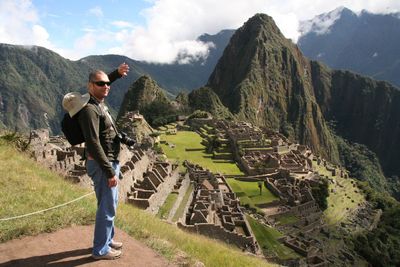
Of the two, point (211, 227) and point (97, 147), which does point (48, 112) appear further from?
point (97, 147)

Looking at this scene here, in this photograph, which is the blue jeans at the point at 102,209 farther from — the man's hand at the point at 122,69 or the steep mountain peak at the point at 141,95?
the steep mountain peak at the point at 141,95

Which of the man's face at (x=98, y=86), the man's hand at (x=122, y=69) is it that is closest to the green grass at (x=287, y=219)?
the man's hand at (x=122, y=69)

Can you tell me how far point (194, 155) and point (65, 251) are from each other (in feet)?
154

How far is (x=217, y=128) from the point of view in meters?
73.3

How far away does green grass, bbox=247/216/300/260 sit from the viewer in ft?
90.6

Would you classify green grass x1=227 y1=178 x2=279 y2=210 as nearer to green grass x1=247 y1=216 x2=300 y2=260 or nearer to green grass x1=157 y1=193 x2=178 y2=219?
green grass x1=247 y1=216 x2=300 y2=260

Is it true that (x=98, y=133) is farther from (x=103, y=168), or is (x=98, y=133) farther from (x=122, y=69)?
(x=122, y=69)

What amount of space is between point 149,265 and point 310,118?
189 meters

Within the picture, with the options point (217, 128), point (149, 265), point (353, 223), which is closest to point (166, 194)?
point (149, 265)

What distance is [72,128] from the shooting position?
5.89 metres

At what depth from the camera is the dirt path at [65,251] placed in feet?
19.5

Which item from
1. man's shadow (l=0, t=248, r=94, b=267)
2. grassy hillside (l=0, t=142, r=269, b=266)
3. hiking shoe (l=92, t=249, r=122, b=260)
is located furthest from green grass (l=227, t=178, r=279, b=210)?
man's shadow (l=0, t=248, r=94, b=267)

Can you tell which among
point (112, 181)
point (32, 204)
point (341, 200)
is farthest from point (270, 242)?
point (341, 200)

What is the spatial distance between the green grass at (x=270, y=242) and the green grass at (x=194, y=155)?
1627cm
